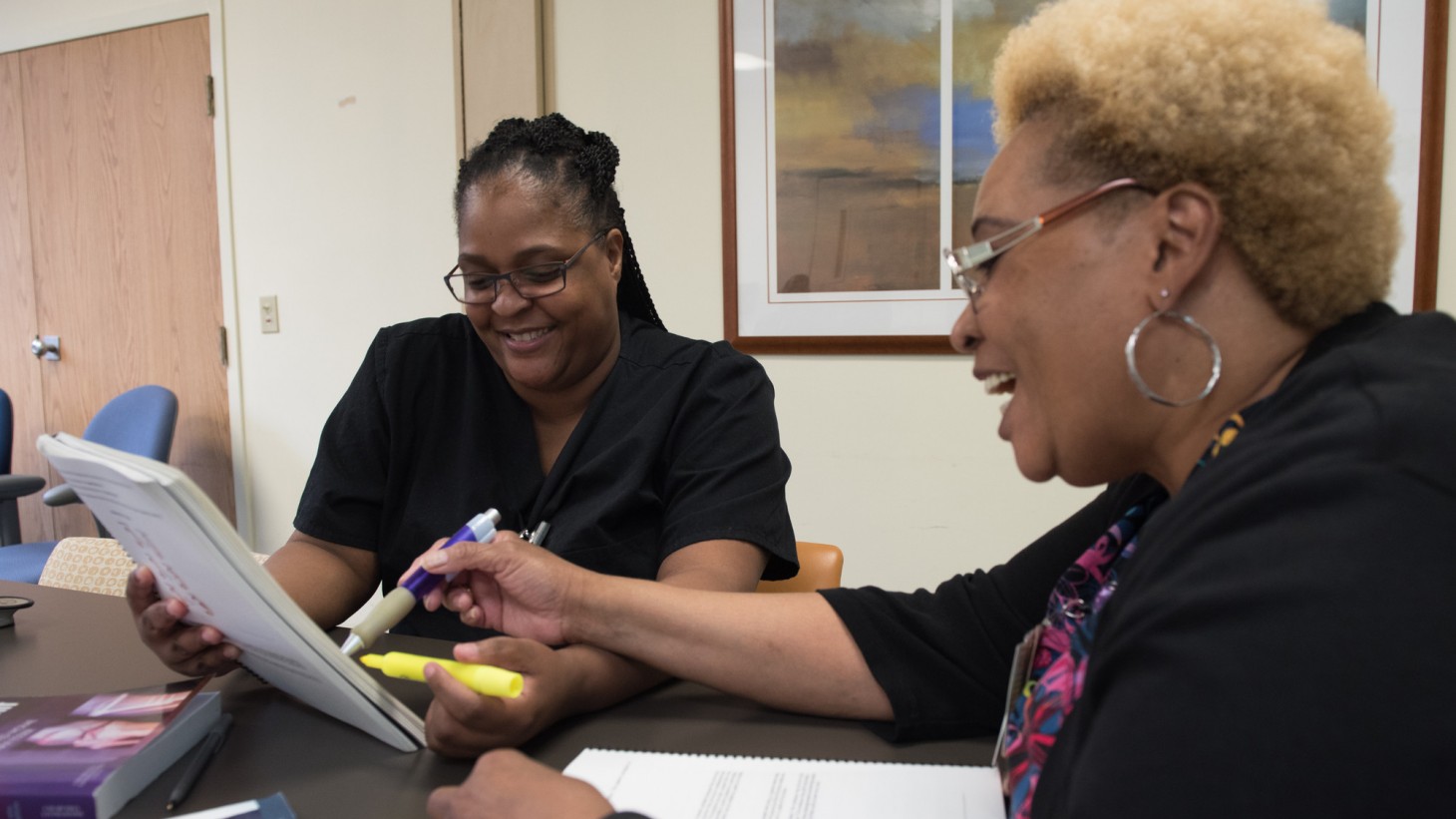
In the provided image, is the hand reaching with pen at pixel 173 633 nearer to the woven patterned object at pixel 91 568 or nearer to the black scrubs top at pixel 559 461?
the black scrubs top at pixel 559 461

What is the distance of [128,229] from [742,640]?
11.7 ft

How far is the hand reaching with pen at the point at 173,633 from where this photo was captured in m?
0.91

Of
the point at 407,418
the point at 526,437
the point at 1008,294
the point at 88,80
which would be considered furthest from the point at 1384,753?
the point at 88,80

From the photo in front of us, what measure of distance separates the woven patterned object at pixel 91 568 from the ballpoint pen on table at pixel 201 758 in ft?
3.08

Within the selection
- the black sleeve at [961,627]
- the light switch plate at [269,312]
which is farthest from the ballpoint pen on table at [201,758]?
the light switch plate at [269,312]

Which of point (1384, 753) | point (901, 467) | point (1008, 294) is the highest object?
point (1008, 294)

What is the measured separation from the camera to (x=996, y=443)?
236 cm

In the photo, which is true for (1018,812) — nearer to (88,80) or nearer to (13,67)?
(88,80)

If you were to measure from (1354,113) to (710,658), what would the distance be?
2.26ft

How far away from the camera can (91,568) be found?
1.71 m

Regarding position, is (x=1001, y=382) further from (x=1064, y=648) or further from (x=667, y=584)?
(x=667, y=584)

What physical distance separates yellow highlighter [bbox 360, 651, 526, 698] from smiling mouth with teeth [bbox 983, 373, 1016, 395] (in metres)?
0.47

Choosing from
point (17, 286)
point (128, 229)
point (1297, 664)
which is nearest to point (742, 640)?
point (1297, 664)

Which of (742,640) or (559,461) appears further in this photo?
(559,461)
